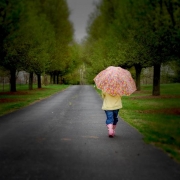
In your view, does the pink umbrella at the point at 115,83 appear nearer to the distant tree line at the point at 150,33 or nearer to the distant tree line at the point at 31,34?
the distant tree line at the point at 150,33

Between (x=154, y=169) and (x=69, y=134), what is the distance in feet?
11.8

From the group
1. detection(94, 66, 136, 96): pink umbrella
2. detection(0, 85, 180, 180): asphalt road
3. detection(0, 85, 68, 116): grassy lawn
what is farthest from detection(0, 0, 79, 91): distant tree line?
detection(94, 66, 136, 96): pink umbrella

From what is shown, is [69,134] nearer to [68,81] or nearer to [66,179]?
[66,179]

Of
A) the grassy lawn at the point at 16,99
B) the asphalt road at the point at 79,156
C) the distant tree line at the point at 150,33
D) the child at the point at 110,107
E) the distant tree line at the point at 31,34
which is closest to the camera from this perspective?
the asphalt road at the point at 79,156

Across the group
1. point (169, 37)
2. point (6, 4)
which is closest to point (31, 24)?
point (6, 4)

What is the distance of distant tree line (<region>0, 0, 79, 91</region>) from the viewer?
57.7 ft

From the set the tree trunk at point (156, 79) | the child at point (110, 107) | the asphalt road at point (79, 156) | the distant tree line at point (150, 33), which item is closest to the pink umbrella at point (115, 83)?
the child at point (110, 107)

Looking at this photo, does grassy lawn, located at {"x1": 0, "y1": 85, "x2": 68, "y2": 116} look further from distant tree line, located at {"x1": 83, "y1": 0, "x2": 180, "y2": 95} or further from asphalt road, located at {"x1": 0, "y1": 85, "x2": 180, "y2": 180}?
distant tree line, located at {"x1": 83, "y1": 0, "x2": 180, "y2": 95}

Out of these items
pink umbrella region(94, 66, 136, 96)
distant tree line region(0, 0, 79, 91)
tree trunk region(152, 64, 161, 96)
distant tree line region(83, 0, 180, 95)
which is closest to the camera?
pink umbrella region(94, 66, 136, 96)

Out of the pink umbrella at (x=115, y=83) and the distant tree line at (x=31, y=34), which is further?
the distant tree line at (x=31, y=34)

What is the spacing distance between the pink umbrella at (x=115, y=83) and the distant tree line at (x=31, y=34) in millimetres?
11517

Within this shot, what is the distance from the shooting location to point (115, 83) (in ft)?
23.4

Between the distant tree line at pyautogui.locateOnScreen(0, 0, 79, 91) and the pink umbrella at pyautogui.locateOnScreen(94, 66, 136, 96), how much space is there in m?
11.5

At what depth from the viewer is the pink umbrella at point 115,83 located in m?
7.16
